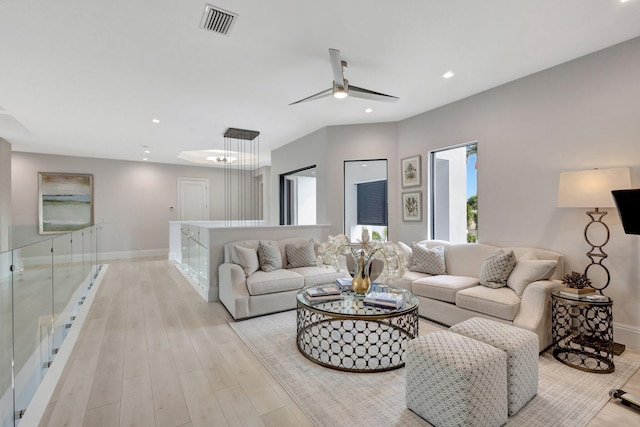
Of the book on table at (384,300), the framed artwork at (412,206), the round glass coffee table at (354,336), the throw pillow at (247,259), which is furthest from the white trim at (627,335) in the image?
the throw pillow at (247,259)

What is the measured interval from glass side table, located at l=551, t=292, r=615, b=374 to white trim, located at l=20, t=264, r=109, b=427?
3.87 metres

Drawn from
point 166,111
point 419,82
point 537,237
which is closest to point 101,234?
point 166,111

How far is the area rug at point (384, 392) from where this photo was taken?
187 cm

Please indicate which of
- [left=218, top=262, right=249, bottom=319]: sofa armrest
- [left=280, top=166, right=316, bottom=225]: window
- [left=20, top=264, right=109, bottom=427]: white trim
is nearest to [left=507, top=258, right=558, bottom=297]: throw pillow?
[left=218, top=262, right=249, bottom=319]: sofa armrest

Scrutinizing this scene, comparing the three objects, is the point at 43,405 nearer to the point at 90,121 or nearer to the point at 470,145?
the point at 90,121

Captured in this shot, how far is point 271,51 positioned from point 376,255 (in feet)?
7.22

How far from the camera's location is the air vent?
7.59 feet

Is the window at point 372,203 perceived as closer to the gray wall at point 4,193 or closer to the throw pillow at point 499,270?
the throw pillow at point 499,270

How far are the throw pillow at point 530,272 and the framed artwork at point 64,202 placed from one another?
9.44 m

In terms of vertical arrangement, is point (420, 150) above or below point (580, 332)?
above

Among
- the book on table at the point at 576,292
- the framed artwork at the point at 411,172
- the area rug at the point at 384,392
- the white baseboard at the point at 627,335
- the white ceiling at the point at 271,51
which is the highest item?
the white ceiling at the point at 271,51

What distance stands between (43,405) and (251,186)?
28.2 ft

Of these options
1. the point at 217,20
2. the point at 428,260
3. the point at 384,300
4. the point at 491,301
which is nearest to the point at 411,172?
the point at 428,260

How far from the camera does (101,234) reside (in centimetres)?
786
